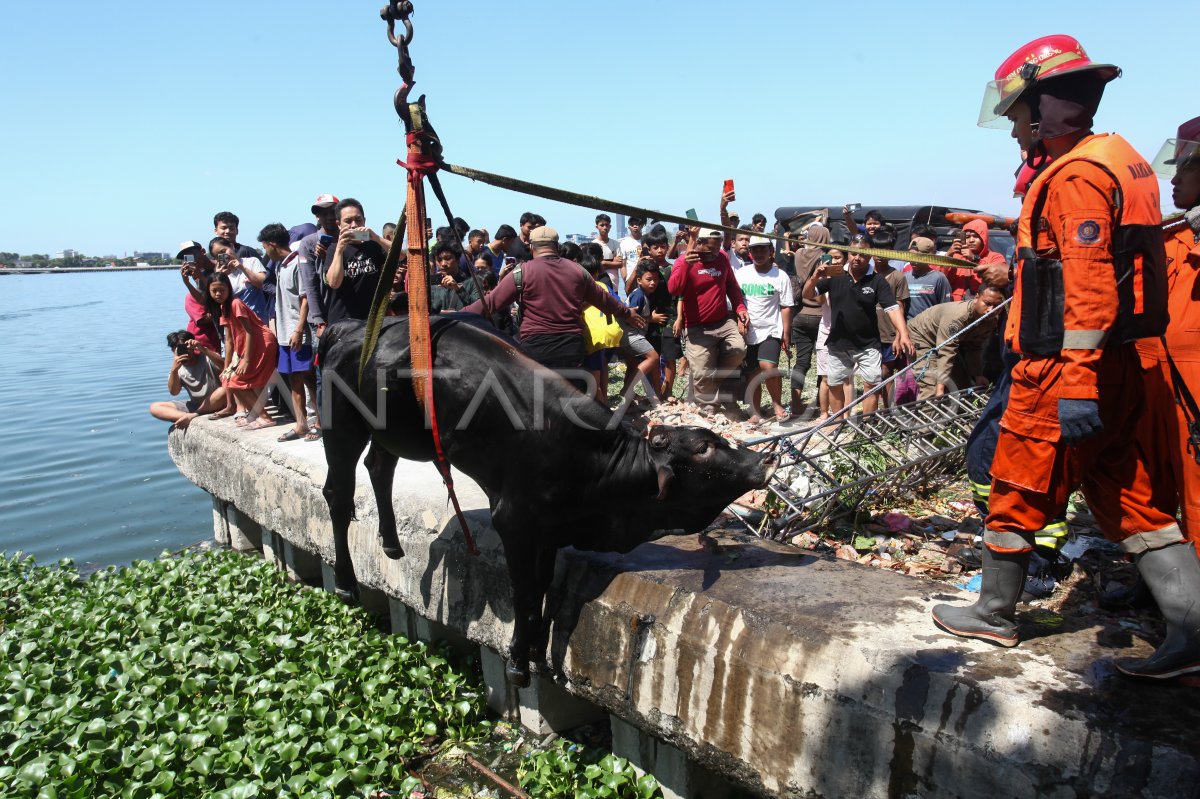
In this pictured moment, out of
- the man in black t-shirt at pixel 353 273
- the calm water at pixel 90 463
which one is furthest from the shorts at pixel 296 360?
the calm water at pixel 90 463

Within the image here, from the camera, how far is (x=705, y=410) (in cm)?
900

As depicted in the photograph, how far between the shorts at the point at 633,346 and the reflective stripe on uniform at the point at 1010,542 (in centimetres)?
621

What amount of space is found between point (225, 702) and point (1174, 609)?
4228 mm

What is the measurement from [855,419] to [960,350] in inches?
75.8

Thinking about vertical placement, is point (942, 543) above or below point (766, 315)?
below

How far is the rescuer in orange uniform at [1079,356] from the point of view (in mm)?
2594

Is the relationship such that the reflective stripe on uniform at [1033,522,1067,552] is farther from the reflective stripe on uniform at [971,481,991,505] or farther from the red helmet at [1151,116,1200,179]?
the red helmet at [1151,116,1200,179]

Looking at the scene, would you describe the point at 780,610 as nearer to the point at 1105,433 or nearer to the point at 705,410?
the point at 1105,433

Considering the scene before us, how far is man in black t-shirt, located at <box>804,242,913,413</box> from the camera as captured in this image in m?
7.86

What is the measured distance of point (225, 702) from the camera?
461 cm

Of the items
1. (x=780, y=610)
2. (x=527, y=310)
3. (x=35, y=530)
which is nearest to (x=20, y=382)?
(x=35, y=530)

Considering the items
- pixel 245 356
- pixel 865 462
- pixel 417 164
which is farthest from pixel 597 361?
pixel 417 164

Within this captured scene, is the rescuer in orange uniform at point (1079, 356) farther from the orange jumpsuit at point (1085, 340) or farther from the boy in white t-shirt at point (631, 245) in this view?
the boy in white t-shirt at point (631, 245)

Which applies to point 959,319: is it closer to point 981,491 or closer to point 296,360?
point 981,491
